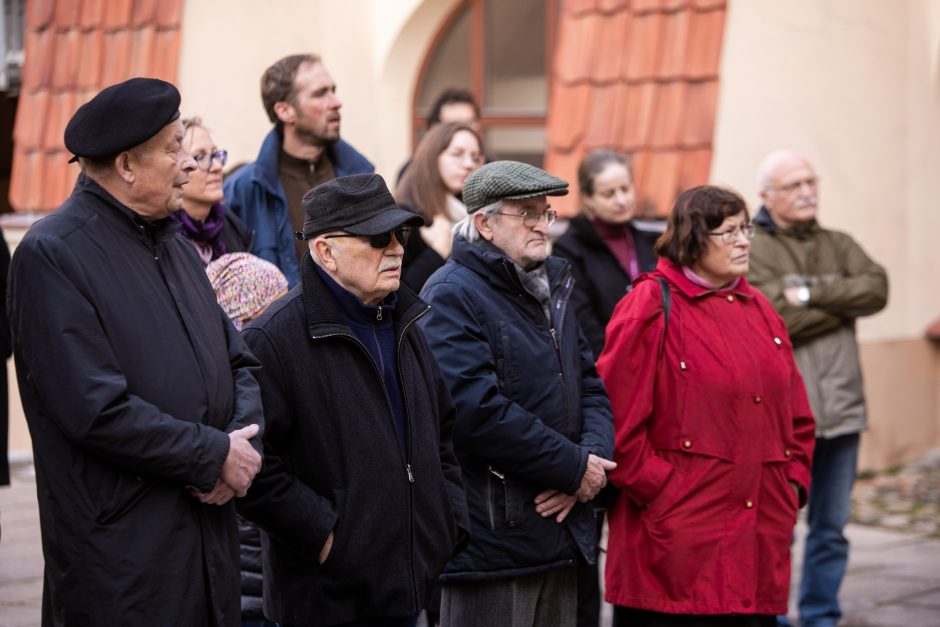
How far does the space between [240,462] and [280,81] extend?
267 cm

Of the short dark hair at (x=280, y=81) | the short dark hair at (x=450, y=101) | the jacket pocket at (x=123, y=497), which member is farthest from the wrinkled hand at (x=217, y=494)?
the short dark hair at (x=450, y=101)

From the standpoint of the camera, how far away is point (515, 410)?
4660mm

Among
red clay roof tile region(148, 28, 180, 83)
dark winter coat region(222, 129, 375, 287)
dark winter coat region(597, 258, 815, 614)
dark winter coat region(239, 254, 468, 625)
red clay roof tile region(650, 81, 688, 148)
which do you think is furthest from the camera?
red clay roof tile region(148, 28, 180, 83)

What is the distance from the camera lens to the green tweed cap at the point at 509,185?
4.84m

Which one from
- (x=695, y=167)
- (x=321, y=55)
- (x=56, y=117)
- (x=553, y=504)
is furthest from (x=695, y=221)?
(x=56, y=117)

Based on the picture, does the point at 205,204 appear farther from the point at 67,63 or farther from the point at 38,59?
the point at 38,59

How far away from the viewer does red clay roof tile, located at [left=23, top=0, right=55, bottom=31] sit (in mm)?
10734

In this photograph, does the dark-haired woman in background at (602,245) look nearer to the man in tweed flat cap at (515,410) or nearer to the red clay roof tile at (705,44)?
the man in tweed flat cap at (515,410)

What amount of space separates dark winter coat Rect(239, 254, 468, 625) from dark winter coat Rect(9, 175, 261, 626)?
0.26 meters

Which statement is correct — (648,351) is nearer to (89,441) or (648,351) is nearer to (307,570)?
(307,570)

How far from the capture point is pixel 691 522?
16.8ft

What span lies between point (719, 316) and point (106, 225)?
235 centimetres

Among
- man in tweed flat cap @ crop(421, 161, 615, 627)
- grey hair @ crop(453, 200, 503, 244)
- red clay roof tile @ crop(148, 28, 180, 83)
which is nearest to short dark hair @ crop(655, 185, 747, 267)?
man in tweed flat cap @ crop(421, 161, 615, 627)

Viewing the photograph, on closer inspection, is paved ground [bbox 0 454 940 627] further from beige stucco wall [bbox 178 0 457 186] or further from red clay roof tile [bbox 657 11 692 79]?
red clay roof tile [bbox 657 11 692 79]
